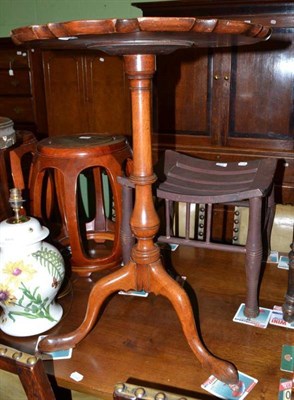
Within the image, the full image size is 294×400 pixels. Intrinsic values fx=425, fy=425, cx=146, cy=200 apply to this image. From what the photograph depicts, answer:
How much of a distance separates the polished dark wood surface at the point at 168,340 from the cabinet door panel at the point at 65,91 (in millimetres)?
1773

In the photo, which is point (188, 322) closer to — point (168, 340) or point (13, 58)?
point (168, 340)

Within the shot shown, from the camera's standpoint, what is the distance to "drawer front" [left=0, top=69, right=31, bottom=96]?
2881mm

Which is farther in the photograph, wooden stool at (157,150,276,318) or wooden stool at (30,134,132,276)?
wooden stool at (30,134,132,276)

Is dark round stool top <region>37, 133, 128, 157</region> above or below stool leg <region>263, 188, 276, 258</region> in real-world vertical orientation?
above

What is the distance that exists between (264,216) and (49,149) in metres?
0.75

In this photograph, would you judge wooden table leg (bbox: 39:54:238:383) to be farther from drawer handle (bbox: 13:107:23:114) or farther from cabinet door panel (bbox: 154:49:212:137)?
drawer handle (bbox: 13:107:23:114)

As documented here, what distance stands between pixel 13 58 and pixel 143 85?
2168 millimetres

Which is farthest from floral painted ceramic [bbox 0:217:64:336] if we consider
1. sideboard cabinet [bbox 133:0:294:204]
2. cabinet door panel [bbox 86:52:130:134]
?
Answer: cabinet door panel [bbox 86:52:130:134]

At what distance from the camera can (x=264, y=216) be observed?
1445 mm

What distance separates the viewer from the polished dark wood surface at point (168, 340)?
38.3 inches

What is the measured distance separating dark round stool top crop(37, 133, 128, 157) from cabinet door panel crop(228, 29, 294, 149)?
0.99 metres

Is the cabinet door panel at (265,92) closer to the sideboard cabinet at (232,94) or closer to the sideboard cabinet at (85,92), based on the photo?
the sideboard cabinet at (232,94)

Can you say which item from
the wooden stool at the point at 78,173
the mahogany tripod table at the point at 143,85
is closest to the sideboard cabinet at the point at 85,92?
the wooden stool at the point at 78,173

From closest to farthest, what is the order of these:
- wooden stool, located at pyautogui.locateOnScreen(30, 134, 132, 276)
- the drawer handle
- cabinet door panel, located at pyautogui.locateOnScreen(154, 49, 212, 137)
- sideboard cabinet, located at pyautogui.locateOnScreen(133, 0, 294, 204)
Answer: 1. wooden stool, located at pyautogui.locateOnScreen(30, 134, 132, 276)
2. sideboard cabinet, located at pyautogui.locateOnScreen(133, 0, 294, 204)
3. cabinet door panel, located at pyautogui.locateOnScreen(154, 49, 212, 137)
4. the drawer handle
